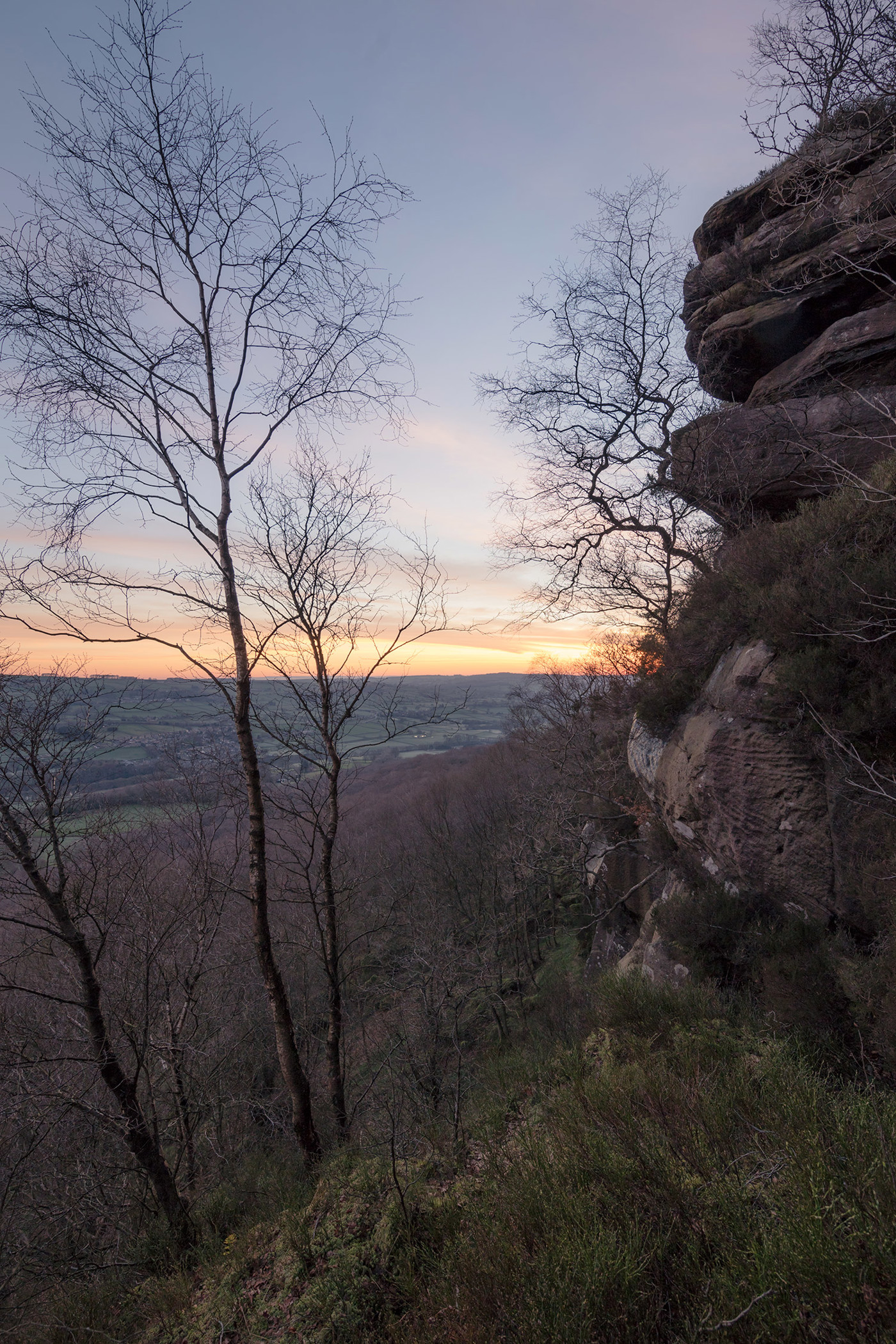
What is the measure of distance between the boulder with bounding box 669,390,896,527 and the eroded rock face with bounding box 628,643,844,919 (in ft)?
12.0

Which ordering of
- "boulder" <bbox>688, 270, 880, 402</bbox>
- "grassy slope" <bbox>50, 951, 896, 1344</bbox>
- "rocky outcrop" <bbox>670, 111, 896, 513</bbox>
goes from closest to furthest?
"grassy slope" <bbox>50, 951, 896, 1344</bbox>
"rocky outcrop" <bbox>670, 111, 896, 513</bbox>
"boulder" <bbox>688, 270, 880, 402</bbox>

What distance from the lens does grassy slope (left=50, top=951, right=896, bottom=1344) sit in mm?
1812

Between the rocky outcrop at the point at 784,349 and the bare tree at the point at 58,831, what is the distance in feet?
32.3

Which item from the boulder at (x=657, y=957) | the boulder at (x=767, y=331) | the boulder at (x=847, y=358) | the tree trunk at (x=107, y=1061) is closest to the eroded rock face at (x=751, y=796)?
the boulder at (x=657, y=957)

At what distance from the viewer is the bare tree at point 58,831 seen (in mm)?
5797

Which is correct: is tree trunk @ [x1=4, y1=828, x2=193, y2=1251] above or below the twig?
below

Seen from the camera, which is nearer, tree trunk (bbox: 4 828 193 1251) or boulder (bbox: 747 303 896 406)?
tree trunk (bbox: 4 828 193 1251)

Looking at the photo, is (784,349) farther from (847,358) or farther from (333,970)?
(333,970)

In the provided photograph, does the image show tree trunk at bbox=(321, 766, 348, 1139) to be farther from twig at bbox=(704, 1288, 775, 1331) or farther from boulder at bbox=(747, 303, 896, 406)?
boulder at bbox=(747, 303, 896, 406)

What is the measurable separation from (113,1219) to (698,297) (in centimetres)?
1792

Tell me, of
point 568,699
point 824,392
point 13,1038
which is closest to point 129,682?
point 13,1038

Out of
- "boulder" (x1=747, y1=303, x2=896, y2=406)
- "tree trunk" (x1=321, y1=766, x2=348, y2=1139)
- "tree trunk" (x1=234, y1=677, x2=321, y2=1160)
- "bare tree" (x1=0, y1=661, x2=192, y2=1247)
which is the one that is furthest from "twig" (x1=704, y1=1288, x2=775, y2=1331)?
"boulder" (x1=747, y1=303, x2=896, y2=406)

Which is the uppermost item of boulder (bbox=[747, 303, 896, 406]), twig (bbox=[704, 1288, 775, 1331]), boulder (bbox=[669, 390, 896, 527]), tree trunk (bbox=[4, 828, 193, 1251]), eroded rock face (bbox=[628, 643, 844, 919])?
boulder (bbox=[747, 303, 896, 406])

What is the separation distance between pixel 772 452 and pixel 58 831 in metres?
11.4
